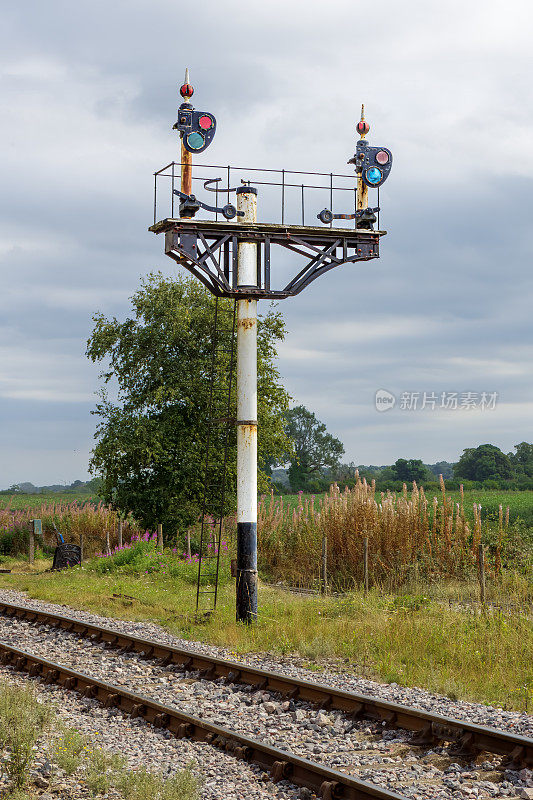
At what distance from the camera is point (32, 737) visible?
736 cm

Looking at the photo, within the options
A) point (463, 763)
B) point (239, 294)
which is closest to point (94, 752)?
point (463, 763)

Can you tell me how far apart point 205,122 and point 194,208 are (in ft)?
5.36

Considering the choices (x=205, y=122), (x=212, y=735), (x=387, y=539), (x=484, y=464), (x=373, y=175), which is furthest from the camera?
(x=484, y=464)

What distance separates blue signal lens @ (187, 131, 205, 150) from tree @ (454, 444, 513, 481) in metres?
71.7

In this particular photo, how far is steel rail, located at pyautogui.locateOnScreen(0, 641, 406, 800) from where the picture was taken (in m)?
6.30

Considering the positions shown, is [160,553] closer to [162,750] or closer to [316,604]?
[316,604]

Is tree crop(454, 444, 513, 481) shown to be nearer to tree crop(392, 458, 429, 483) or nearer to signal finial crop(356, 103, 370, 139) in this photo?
tree crop(392, 458, 429, 483)

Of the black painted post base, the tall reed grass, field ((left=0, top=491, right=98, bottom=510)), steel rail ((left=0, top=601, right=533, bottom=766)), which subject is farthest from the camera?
field ((left=0, top=491, right=98, bottom=510))

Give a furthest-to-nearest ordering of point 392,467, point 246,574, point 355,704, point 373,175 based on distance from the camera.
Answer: point 392,467 → point 373,175 → point 246,574 → point 355,704

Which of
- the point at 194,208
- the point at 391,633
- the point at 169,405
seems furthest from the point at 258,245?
the point at 169,405

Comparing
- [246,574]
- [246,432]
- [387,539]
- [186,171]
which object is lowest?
[246,574]

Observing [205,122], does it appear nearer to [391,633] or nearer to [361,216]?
[361,216]

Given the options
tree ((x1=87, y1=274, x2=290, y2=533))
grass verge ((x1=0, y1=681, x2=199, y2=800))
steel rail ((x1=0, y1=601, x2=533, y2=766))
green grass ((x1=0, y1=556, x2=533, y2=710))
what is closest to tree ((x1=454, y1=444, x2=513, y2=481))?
tree ((x1=87, y1=274, x2=290, y2=533))

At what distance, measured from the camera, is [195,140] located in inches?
594
